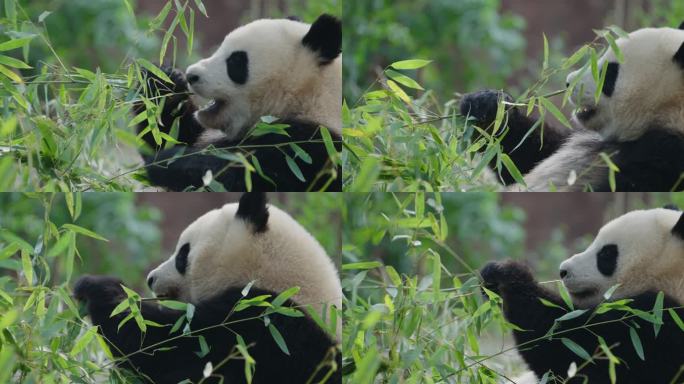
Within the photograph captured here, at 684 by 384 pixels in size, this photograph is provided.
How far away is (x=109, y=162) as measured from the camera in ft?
10.2

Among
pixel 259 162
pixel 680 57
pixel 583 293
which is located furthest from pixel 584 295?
pixel 259 162

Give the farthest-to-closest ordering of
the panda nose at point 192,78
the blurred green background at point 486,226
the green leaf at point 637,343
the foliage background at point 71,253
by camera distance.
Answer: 1. the blurred green background at point 486,226
2. the panda nose at point 192,78
3. the green leaf at point 637,343
4. the foliage background at point 71,253

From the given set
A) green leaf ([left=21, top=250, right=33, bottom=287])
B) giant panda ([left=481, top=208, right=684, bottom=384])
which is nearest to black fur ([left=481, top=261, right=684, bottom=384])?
giant panda ([left=481, top=208, right=684, bottom=384])

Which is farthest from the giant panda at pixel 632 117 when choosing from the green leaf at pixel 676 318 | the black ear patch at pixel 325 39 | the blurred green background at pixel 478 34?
the blurred green background at pixel 478 34

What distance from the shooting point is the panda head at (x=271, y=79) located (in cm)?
286

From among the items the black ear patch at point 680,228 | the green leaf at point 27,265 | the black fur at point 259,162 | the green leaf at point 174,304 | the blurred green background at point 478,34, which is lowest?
the blurred green background at point 478,34

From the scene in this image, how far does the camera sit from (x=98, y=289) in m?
2.72

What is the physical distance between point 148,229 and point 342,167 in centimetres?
368

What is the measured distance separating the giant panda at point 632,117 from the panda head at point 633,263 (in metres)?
0.18

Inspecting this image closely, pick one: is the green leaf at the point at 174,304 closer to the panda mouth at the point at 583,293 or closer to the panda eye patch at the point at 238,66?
the panda eye patch at the point at 238,66

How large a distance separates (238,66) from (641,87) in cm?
118

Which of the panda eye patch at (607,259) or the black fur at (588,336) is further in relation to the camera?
the panda eye patch at (607,259)

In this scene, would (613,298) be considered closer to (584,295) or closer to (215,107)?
(584,295)

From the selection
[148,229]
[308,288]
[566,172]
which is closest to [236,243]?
[308,288]
